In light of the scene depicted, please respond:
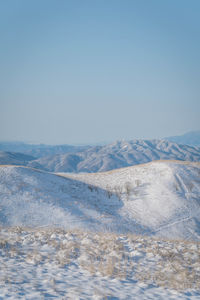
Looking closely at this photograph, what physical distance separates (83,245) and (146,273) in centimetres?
365

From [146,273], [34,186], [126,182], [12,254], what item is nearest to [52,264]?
[12,254]

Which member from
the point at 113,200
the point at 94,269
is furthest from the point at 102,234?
the point at 113,200

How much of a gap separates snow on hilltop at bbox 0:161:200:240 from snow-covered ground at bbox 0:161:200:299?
0.35 ft

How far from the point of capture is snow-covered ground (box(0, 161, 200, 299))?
7.07m

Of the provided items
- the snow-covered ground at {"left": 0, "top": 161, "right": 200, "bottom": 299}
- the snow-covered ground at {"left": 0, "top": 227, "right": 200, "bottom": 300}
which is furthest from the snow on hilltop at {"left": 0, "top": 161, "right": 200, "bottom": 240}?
the snow-covered ground at {"left": 0, "top": 227, "right": 200, "bottom": 300}

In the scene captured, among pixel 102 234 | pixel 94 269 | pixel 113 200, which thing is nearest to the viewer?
pixel 94 269

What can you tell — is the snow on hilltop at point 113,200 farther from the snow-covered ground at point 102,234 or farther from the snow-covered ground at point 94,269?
the snow-covered ground at point 94,269

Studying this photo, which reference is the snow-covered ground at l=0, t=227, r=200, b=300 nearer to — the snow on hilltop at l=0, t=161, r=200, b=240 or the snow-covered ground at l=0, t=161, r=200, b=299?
the snow-covered ground at l=0, t=161, r=200, b=299

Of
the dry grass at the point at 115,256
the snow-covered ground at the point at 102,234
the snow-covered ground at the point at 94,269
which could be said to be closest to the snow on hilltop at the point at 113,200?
the snow-covered ground at the point at 102,234

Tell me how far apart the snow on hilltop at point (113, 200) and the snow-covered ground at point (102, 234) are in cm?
11

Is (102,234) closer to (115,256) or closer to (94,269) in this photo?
(115,256)

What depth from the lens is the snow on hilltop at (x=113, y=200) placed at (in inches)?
868

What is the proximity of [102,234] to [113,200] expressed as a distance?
620 inches

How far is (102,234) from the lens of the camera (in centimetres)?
1372
